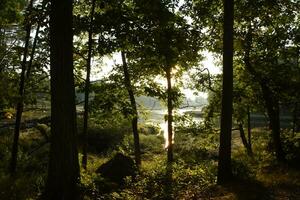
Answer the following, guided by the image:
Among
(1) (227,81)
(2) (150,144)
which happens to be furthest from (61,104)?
(2) (150,144)

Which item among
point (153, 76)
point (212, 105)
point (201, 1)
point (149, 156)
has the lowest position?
point (149, 156)

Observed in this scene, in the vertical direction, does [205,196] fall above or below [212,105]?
below

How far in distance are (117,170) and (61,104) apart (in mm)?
6440

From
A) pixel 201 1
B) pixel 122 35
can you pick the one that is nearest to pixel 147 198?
pixel 122 35

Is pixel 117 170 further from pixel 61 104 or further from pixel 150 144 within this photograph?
pixel 150 144

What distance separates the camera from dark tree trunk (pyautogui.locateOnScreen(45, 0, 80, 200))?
9578mm

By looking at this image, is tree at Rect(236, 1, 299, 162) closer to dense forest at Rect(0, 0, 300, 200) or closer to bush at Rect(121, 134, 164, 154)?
dense forest at Rect(0, 0, 300, 200)

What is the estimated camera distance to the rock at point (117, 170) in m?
15.0

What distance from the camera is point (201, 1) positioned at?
15.0 meters

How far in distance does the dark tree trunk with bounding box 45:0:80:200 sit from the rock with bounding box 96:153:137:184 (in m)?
5.23

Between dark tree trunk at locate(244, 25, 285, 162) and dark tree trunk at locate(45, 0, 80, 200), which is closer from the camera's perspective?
dark tree trunk at locate(45, 0, 80, 200)

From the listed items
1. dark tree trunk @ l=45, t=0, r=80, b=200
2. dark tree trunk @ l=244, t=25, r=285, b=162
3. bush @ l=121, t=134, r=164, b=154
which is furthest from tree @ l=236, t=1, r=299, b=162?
bush @ l=121, t=134, r=164, b=154

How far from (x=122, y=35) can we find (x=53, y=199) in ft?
21.3

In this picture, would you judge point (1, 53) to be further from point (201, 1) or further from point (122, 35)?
point (201, 1)
